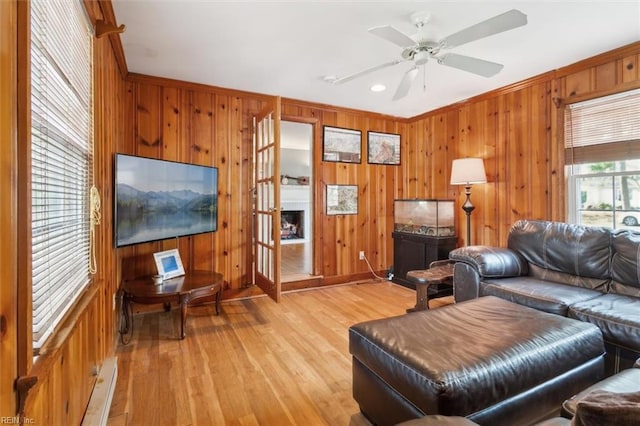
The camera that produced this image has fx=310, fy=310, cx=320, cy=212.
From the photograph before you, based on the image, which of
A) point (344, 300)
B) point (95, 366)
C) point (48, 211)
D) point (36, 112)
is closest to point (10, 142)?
point (36, 112)

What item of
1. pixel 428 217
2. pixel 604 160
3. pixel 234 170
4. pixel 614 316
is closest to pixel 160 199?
pixel 234 170

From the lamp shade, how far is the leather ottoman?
6.79 feet

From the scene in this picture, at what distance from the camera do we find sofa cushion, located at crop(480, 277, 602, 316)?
2.15 metres

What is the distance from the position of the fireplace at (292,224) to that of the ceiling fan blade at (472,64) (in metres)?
6.16

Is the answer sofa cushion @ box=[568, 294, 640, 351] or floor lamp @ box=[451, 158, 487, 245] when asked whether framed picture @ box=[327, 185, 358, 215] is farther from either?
sofa cushion @ box=[568, 294, 640, 351]

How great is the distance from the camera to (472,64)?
2191 mm

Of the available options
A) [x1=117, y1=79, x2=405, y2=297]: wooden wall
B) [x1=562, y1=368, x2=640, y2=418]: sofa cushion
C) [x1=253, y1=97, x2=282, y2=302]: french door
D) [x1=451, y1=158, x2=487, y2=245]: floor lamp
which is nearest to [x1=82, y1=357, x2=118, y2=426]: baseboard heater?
[x1=117, y1=79, x2=405, y2=297]: wooden wall

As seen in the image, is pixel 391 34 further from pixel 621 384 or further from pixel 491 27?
pixel 621 384

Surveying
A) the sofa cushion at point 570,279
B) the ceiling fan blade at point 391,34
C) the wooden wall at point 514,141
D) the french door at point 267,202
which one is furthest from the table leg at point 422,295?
the ceiling fan blade at point 391,34

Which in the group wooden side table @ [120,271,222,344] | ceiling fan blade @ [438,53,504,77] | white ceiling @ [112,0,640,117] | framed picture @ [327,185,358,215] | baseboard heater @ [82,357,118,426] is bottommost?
baseboard heater @ [82,357,118,426]

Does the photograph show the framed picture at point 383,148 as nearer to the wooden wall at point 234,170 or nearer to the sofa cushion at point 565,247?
the wooden wall at point 234,170

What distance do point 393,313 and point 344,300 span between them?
652 mm

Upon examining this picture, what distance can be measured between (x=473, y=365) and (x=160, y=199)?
8.76 feet

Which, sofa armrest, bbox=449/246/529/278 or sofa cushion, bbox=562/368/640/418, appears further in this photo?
sofa armrest, bbox=449/246/529/278
